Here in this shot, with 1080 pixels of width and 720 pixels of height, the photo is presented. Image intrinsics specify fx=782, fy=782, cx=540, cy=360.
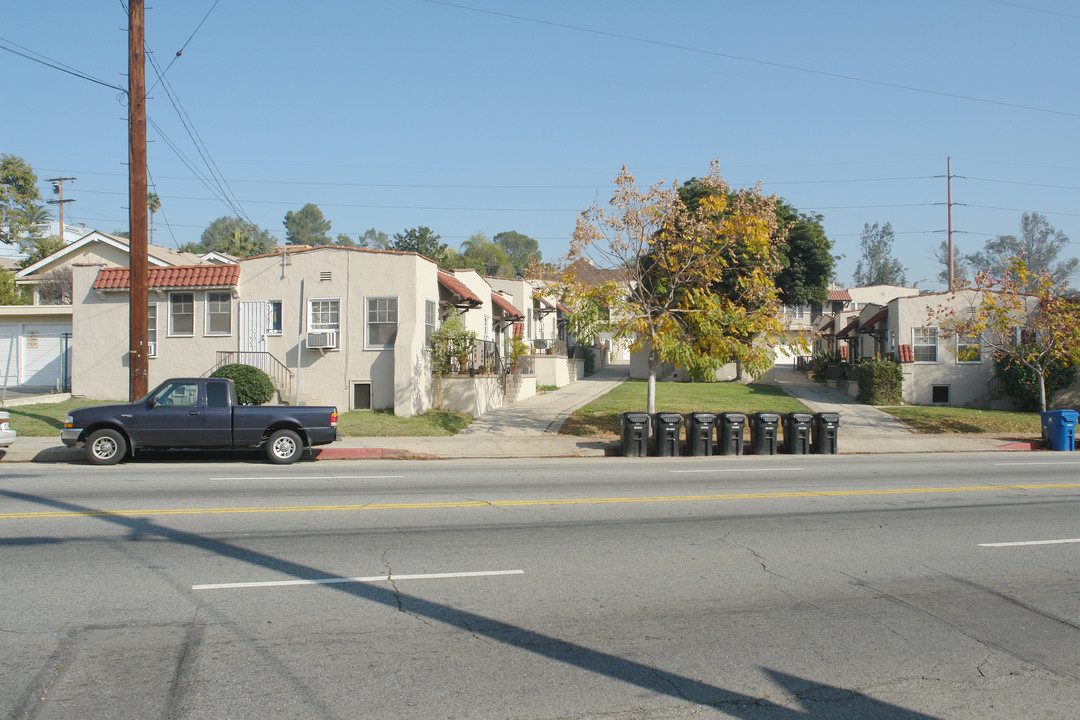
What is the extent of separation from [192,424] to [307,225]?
135568mm

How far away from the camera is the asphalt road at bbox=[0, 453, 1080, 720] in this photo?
4.55m

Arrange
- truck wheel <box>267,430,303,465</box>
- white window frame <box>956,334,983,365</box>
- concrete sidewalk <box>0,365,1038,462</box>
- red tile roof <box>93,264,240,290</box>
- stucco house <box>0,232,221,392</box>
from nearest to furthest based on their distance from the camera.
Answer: truck wheel <box>267,430,303,465</box> → concrete sidewalk <box>0,365,1038,462</box> → red tile roof <box>93,264,240,290</box> → stucco house <box>0,232,221,392</box> → white window frame <box>956,334,983,365</box>

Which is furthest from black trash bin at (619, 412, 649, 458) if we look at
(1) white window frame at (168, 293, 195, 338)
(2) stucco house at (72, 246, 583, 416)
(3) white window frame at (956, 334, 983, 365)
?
(3) white window frame at (956, 334, 983, 365)

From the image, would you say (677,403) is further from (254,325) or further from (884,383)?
(254,325)

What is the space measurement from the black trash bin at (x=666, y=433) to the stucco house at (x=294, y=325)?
7.25m

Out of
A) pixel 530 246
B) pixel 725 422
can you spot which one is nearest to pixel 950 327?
pixel 725 422

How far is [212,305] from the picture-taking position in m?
23.8

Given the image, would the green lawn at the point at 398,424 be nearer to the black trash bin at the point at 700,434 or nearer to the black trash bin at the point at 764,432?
the black trash bin at the point at 700,434

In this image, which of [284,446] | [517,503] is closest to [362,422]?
[284,446]

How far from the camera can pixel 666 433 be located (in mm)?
18188

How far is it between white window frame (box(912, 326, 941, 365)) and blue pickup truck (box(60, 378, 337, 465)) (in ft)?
77.2

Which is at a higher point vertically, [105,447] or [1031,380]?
[1031,380]

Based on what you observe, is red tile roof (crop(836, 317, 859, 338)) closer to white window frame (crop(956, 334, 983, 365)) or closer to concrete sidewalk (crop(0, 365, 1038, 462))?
white window frame (crop(956, 334, 983, 365))

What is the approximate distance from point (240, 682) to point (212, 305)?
69.4 ft
